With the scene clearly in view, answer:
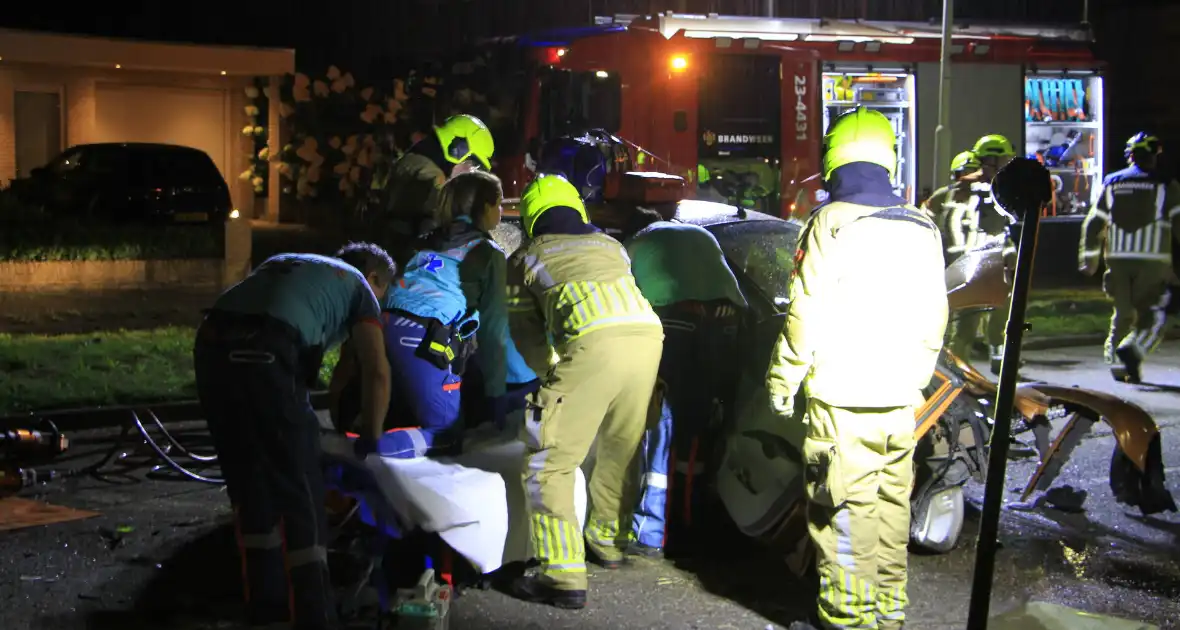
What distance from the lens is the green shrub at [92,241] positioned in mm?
13586

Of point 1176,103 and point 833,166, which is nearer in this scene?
point 833,166

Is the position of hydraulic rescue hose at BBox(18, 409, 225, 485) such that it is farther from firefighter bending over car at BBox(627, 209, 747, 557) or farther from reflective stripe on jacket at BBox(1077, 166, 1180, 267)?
reflective stripe on jacket at BBox(1077, 166, 1180, 267)

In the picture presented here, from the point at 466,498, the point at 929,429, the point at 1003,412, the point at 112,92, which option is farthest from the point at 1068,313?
the point at 112,92

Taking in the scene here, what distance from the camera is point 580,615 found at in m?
5.33

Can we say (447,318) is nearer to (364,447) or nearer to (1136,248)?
(364,447)

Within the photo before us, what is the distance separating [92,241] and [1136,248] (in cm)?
1012

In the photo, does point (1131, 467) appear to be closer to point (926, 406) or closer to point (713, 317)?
point (926, 406)

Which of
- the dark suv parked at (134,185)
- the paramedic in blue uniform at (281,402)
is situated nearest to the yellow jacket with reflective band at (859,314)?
the paramedic in blue uniform at (281,402)

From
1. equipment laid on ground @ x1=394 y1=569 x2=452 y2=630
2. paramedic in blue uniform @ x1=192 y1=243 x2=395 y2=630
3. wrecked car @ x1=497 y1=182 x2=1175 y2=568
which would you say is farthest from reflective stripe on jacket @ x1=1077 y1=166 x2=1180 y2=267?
equipment laid on ground @ x1=394 y1=569 x2=452 y2=630

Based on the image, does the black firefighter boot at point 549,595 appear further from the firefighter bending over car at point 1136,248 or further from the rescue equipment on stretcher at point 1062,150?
the rescue equipment on stretcher at point 1062,150

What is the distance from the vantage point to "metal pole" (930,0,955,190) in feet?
55.1

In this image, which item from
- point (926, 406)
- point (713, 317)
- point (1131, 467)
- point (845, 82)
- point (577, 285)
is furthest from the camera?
point (845, 82)

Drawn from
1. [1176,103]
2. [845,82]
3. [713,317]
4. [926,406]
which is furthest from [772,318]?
[1176,103]

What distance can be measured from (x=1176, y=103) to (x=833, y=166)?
21174mm
